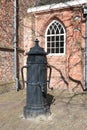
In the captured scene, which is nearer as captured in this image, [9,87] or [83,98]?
[83,98]

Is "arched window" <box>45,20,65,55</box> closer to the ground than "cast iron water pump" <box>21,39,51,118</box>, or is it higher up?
higher up

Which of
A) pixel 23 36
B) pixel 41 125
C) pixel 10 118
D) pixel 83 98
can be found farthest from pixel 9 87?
pixel 41 125

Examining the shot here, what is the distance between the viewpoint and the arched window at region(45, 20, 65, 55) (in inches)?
581

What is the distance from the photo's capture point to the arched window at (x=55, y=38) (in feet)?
48.4

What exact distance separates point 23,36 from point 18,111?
23.7 ft

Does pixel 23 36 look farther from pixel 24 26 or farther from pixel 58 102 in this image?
pixel 58 102

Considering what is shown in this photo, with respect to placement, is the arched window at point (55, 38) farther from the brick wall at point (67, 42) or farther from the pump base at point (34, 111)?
the pump base at point (34, 111)

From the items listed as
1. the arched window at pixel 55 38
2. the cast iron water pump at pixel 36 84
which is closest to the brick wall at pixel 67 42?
the arched window at pixel 55 38

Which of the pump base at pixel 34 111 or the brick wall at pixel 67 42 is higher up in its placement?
the brick wall at pixel 67 42

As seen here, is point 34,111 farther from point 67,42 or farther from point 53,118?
point 67,42

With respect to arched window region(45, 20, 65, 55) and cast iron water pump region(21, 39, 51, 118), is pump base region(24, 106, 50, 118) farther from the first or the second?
arched window region(45, 20, 65, 55)

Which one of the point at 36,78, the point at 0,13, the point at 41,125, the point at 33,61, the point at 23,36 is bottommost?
the point at 41,125

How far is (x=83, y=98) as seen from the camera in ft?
36.5

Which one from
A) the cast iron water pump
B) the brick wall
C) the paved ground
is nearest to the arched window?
the brick wall
